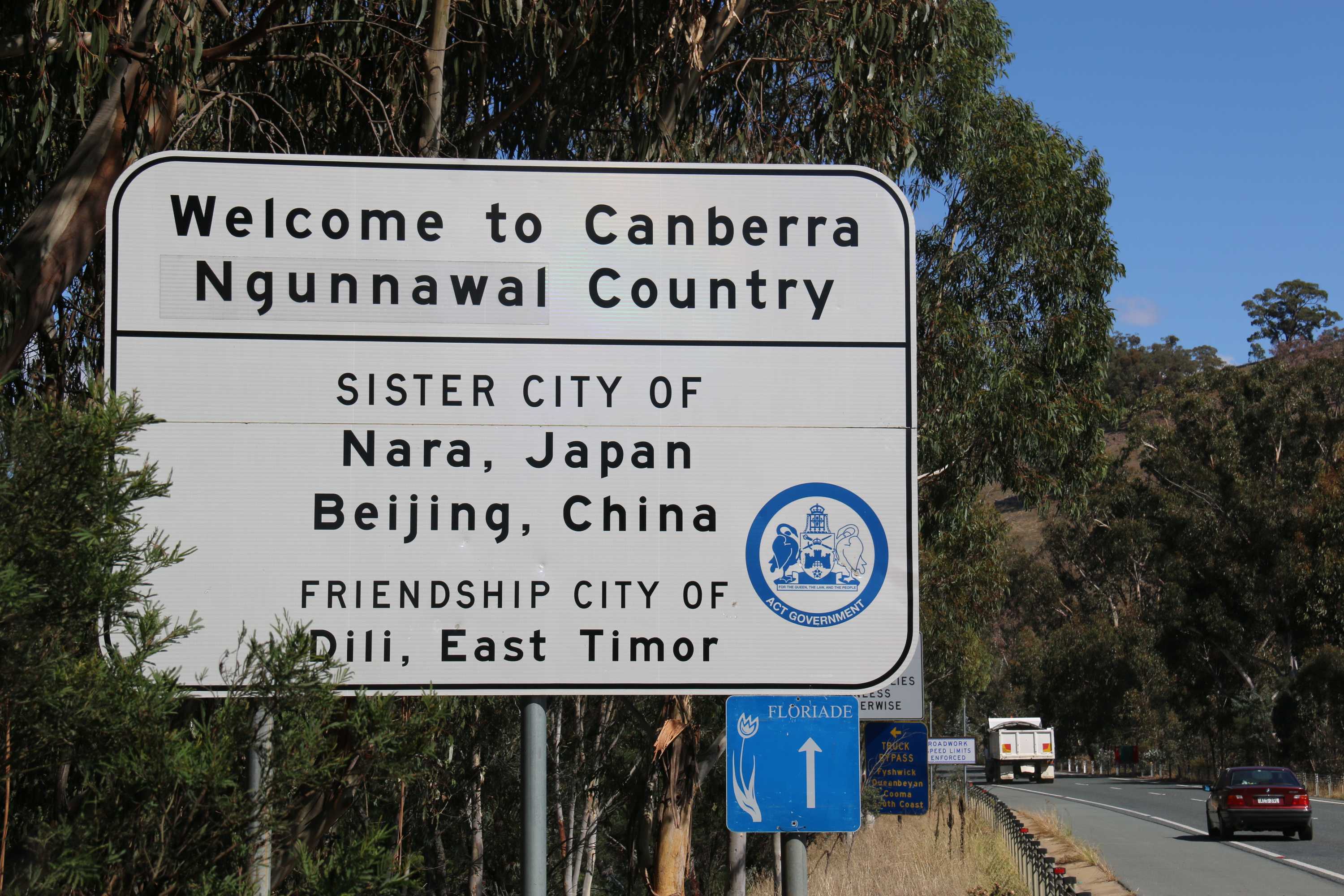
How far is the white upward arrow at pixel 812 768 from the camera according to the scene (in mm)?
3264

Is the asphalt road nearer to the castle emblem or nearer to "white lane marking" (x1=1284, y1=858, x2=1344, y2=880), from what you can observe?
"white lane marking" (x1=1284, y1=858, x2=1344, y2=880)

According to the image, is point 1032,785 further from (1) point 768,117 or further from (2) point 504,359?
(2) point 504,359

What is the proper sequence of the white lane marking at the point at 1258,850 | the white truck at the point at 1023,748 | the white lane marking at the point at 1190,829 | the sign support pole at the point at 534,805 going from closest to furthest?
the sign support pole at the point at 534,805 → the white lane marking at the point at 1190,829 → the white lane marking at the point at 1258,850 → the white truck at the point at 1023,748

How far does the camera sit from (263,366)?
297 cm

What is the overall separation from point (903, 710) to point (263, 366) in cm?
870

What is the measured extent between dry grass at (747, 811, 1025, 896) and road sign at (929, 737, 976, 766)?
1.29 meters

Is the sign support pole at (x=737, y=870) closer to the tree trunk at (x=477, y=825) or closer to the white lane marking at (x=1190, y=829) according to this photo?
the tree trunk at (x=477, y=825)

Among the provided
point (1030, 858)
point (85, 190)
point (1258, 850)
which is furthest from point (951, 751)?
point (85, 190)

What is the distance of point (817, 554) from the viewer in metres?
2.97

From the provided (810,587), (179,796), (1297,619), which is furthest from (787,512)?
(1297,619)

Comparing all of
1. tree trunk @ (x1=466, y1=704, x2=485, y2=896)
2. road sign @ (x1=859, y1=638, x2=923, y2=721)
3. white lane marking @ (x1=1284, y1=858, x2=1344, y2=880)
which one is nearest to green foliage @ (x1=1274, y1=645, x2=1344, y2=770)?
white lane marking @ (x1=1284, y1=858, x2=1344, y2=880)

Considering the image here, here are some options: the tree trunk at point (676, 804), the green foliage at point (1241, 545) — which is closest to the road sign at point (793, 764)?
the tree trunk at point (676, 804)

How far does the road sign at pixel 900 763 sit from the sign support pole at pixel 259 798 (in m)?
9.28

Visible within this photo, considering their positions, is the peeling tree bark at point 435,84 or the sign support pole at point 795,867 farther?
the peeling tree bark at point 435,84
